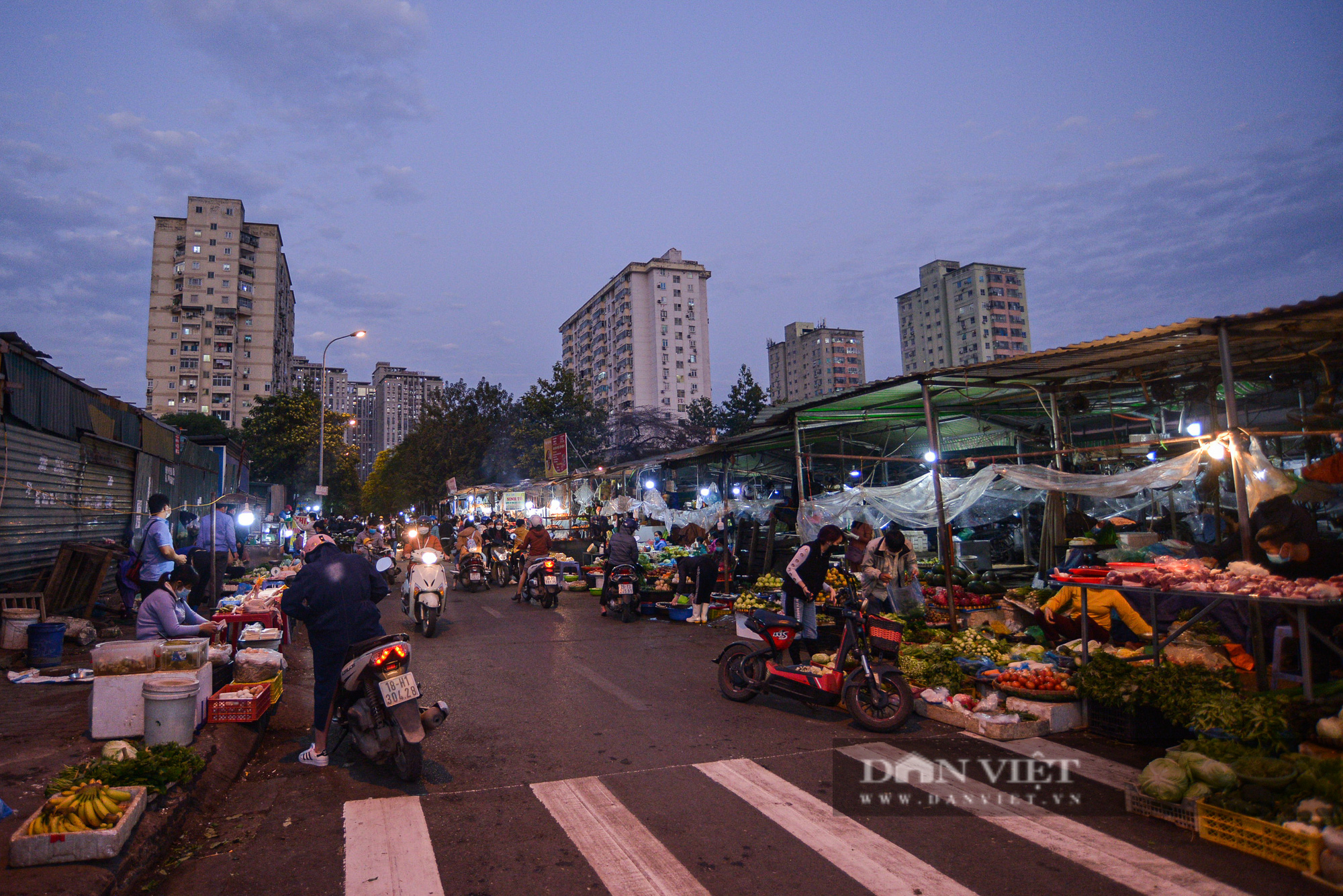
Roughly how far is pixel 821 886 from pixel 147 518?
1658 centimetres

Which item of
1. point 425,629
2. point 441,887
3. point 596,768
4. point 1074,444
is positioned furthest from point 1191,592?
point 1074,444

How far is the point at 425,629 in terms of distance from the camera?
12312 mm

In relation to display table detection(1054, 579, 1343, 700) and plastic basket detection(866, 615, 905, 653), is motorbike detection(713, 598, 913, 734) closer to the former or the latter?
plastic basket detection(866, 615, 905, 653)

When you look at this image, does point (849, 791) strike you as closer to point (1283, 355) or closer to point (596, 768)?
point (596, 768)

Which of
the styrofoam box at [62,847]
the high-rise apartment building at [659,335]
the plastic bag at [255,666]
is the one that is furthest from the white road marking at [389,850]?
the high-rise apartment building at [659,335]

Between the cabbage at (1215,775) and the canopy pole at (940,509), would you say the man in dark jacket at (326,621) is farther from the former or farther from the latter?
the canopy pole at (940,509)

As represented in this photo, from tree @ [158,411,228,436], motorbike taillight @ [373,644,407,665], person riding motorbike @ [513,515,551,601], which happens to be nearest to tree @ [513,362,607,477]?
tree @ [158,411,228,436]

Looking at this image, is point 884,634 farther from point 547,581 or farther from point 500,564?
point 500,564

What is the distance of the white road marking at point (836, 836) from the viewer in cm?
393

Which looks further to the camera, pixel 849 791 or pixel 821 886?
pixel 849 791

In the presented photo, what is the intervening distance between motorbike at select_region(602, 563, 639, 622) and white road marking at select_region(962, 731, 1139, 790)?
8.10 metres

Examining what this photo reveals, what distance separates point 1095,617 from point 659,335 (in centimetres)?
9400

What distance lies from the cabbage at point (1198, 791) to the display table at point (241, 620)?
359 inches

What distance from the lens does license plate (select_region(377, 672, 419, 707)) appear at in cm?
550
